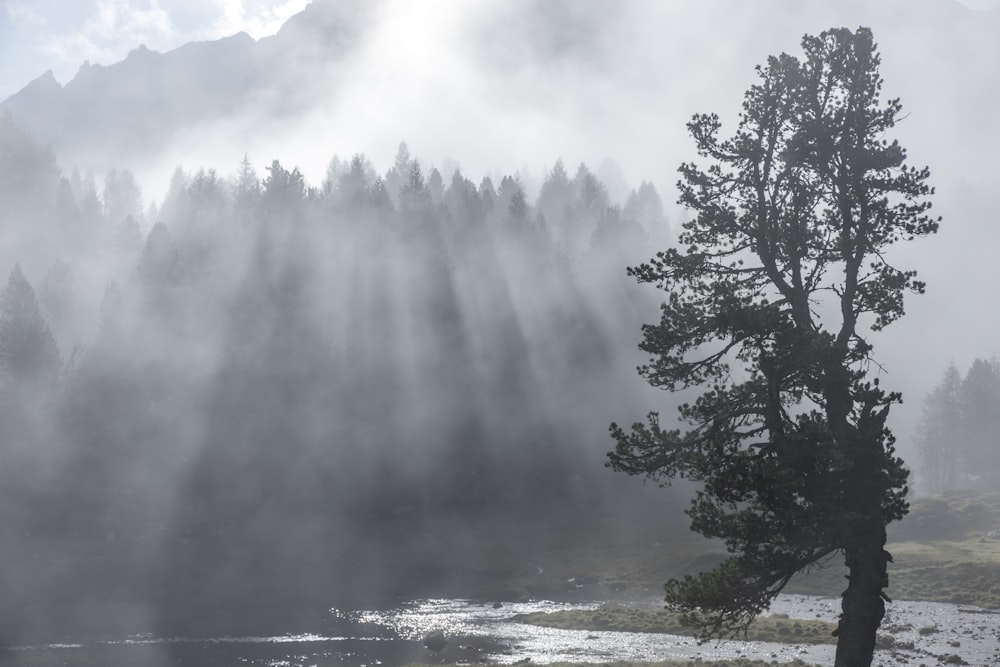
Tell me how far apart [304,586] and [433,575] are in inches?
561

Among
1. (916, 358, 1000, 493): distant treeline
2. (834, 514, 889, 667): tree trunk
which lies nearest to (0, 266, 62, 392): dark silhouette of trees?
(834, 514, 889, 667): tree trunk

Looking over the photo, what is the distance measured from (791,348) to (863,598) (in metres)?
6.81

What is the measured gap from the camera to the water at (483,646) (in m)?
41.6

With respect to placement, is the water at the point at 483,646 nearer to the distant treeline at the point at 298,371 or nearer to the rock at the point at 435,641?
the rock at the point at 435,641

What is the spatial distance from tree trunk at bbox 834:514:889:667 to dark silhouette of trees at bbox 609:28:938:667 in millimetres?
43

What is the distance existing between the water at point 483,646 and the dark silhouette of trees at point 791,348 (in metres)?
24.4

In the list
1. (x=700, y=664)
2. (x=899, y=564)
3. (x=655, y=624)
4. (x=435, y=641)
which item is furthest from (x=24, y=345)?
(x=899, y=564)

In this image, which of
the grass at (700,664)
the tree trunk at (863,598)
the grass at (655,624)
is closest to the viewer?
the tree trunk at (863,598)

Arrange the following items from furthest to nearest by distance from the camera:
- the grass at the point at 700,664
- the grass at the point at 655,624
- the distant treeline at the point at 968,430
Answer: the distant treeline at the point at 968,430
the grass at the point at 655,624
the grass at the point at 700,664

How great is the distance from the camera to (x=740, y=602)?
18.6 metres

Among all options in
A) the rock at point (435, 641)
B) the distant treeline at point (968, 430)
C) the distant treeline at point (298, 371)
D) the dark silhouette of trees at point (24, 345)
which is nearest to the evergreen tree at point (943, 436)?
the distant treeline at point (968, 430)

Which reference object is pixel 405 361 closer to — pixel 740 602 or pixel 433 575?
pixel 433 575

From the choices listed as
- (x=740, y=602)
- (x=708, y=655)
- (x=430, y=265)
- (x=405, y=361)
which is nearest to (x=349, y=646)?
(x=708, y=655)

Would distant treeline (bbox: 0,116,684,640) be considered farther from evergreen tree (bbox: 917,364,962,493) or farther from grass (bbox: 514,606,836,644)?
evergreen tree (bbox: 917,364,962,493)
